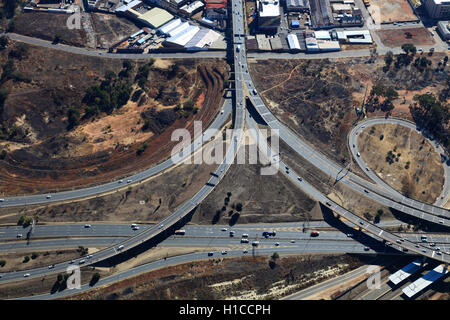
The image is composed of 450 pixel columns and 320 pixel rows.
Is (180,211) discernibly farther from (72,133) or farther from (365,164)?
(365,164)

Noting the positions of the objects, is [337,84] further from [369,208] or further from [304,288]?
[304,288]

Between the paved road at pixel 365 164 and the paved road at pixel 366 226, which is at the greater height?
the paved road at pixel 365 164

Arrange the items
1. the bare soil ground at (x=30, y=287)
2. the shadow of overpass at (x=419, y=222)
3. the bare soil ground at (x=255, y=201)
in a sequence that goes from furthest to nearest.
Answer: the bare soil ground at (x=255, y=201), the shadow of overpass at (x=419, y=222), the bare soil ground at (x=30, y=287)

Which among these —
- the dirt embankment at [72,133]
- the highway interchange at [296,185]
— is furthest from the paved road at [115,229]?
the dirt embankment at [72,133]

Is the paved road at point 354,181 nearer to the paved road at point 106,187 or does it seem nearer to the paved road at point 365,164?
the paved road at point 365,164

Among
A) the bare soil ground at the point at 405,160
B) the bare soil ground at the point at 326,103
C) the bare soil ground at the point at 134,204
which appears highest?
the bare soil ground at the point at 326,103
